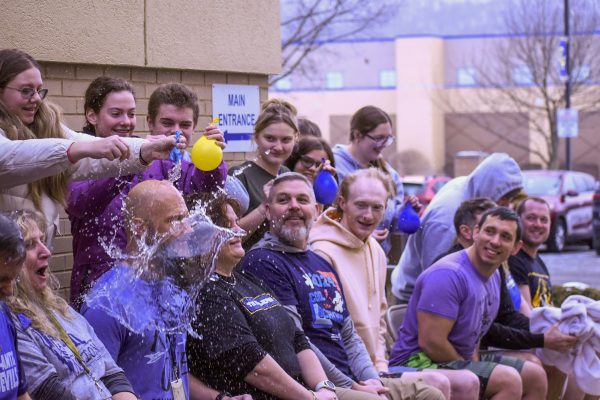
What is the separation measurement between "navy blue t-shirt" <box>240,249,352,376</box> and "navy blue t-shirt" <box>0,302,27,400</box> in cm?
214

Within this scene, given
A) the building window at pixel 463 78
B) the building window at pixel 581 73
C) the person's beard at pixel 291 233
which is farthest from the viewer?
the building window at pixel 463 78

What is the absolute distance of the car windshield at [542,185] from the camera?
23844 millimetres

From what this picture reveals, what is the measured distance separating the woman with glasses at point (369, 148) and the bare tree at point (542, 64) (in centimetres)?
2529

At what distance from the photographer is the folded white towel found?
23.9ft

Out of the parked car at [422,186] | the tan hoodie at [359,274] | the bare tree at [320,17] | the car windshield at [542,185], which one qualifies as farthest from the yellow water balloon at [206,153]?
the car windshield at [542,185]

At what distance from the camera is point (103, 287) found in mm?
4547

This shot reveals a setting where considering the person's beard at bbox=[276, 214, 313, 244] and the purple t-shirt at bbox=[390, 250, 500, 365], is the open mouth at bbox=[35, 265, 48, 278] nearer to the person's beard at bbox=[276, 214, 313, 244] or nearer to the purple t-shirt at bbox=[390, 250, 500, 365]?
the person's beard at bbox=[276, 214, 313, 244]

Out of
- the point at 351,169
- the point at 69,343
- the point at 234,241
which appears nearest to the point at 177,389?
the point at 69,343

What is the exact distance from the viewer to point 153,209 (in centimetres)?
457

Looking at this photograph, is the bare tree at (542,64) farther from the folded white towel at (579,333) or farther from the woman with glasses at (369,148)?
the folded white towel at (579,333)

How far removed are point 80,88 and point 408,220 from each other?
2721 millimetres

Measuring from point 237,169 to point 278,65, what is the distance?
217 cm

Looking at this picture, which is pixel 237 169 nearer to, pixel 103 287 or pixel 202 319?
pixel 202 319

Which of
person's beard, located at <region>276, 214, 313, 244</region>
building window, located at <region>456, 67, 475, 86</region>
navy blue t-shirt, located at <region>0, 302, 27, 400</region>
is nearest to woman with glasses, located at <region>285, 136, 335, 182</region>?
person's beard, located at <region>276, 214, 313, 244</region>
